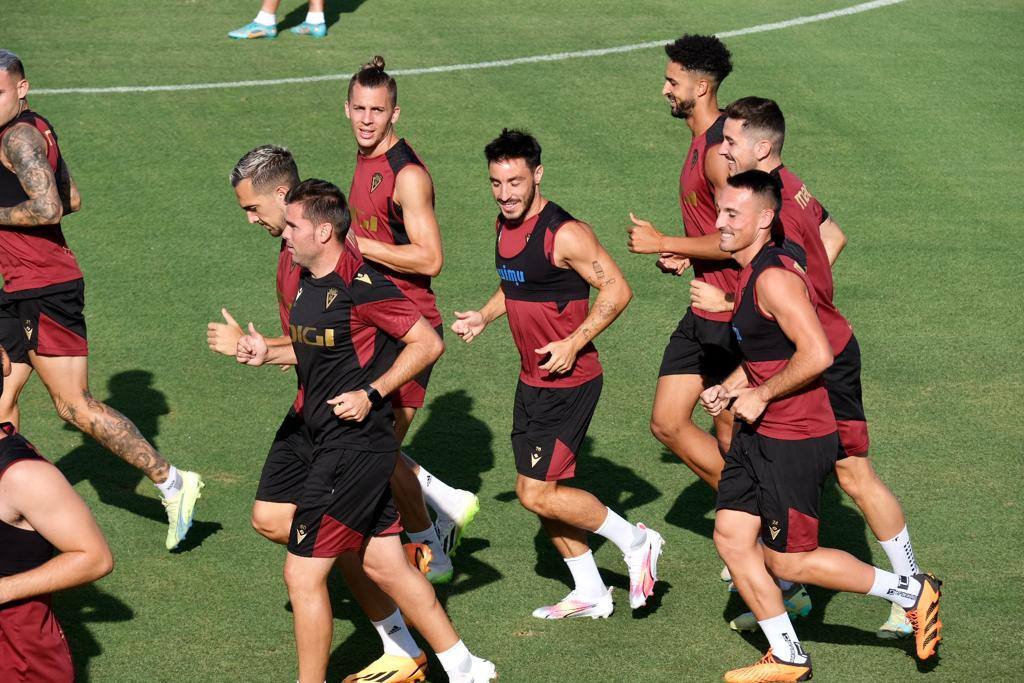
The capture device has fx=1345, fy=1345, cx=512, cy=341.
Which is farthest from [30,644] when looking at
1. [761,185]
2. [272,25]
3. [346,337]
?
[272,25]

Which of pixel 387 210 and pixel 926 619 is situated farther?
pixel 387 210

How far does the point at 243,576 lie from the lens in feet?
25.3

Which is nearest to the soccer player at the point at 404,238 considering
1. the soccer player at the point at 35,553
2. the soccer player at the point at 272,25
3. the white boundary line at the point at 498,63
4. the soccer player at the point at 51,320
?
the soccer player at the point at 51,320

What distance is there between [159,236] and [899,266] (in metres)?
6.72

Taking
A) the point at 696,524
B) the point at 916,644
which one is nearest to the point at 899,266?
the point at 696,524

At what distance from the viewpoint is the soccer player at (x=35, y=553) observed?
5.04m

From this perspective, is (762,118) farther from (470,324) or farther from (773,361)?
(470,324)

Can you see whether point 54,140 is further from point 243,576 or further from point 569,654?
point 569,654

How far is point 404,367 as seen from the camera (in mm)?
6242

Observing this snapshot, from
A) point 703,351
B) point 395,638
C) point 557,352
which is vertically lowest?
point 395,638

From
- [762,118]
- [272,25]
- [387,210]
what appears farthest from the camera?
[272,25]

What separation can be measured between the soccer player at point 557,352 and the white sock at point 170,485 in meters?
2.05

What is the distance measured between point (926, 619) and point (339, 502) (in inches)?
117

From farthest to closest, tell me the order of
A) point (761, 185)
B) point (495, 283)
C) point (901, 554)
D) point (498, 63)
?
point (498, 63)
point (495, 283)
point (901, 554)
point (761, 185)
